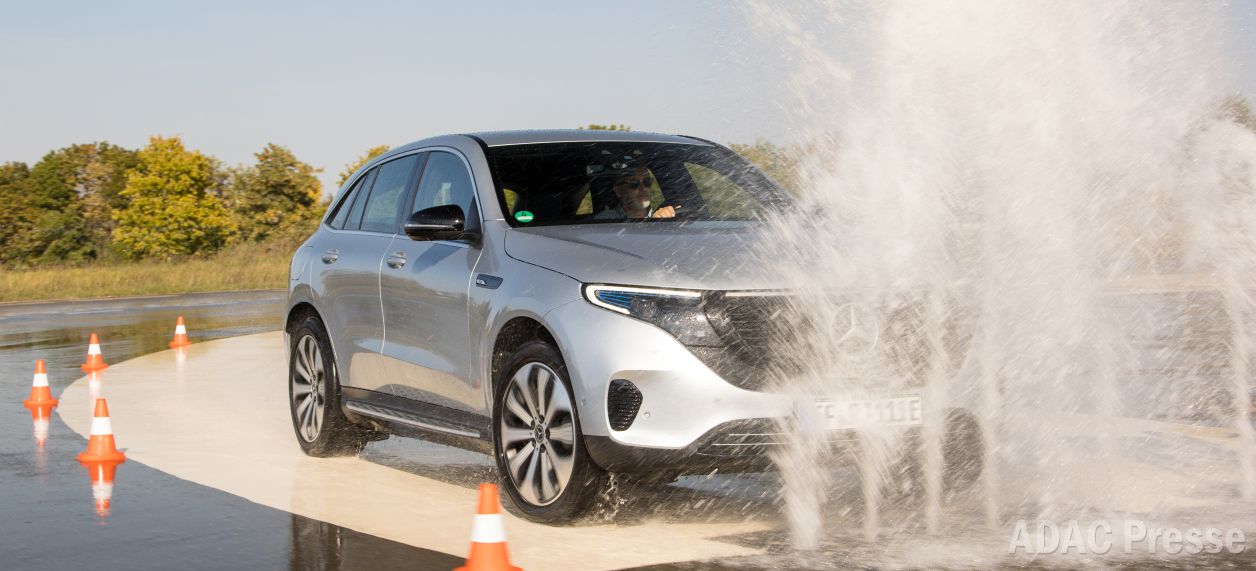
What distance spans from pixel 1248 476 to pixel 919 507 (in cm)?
160

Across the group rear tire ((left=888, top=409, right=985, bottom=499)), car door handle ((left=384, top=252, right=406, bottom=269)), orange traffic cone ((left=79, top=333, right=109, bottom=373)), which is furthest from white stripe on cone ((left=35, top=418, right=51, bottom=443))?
rear tire ((left=888, top=409, right=985, bottom=499))

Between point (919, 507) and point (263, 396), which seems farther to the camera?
point (263, 396)

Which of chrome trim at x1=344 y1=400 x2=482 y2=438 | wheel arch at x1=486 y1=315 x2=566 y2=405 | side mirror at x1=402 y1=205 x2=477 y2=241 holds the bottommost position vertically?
chrome trim at x1=344 y1=400 x2=482 y2=438

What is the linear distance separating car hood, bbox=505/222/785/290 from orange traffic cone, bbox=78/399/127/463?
3215 mm

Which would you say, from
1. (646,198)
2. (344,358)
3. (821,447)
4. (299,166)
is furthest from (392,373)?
(299,166)

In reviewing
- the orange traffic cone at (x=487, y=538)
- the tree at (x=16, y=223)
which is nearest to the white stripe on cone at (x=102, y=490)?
the orange traffic cone at (x=487, y=538)

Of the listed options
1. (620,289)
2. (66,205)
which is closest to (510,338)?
(620,289)

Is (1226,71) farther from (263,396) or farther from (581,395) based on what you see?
(263,396)

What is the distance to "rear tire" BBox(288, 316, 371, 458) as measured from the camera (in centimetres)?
916

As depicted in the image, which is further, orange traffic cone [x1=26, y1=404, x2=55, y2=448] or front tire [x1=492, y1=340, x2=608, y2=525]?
orange traffic cone [x1=26, y1=404, x2=55, y2=448]

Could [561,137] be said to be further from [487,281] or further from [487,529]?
[487,529]

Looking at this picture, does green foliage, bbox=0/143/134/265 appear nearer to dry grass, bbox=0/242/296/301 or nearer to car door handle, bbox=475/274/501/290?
dry grass, bbox=0/242/296/301

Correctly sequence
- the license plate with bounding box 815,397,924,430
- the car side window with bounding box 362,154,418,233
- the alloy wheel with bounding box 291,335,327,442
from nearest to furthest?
the license plate with bounding box 815,397,924,430, the car side window with bounding box 362,154,418,233, the alloy wheel with bounding box 291,335,327,442

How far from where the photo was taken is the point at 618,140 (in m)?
8.44
